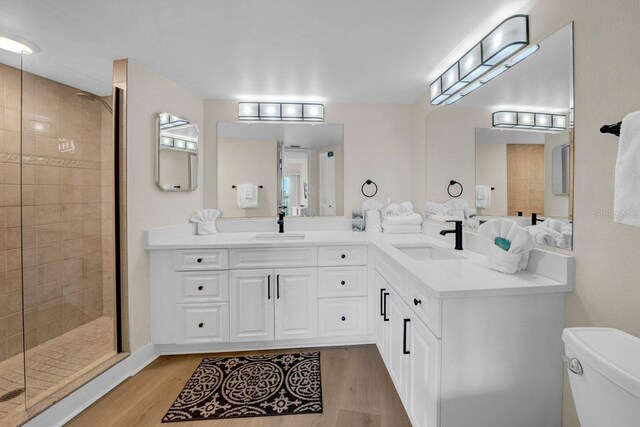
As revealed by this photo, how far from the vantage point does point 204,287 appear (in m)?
2.16

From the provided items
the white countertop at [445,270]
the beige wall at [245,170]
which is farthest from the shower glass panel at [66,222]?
the beige wall at [245,170]

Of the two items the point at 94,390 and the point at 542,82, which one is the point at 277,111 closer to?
the point at 542,82

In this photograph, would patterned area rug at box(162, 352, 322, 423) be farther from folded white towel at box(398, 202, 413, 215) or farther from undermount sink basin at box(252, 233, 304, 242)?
folded white towel at box(398, 202, 413, 215)

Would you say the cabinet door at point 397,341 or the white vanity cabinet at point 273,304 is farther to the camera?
the white vanity cabinet at point 273,304

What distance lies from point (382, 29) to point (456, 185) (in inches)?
45.8

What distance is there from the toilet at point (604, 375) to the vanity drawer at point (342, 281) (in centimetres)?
149

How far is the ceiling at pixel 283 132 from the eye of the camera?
2.77 metres

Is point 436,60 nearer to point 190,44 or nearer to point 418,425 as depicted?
point 190,44

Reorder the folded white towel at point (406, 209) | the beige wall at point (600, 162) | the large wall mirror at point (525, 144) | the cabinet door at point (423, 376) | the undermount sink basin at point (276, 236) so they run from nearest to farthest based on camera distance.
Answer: the beige wall at point (600, 162) → the cabinet door at point (423, 376) → the large wall mirror at point (525, 144) → the undermount sink basin at point (276, 236) → the folded white towel at point (406, 209)

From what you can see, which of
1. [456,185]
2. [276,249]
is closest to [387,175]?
[456,185]

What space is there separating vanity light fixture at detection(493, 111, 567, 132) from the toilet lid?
881mm

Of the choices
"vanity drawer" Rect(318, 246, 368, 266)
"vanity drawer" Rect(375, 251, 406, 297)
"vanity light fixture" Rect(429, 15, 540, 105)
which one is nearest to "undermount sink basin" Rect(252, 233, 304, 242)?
"vanity drawer" Rect(318, 246, 368, 266)

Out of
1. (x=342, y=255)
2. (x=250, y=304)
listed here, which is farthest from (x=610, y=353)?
(x=250, y=304)

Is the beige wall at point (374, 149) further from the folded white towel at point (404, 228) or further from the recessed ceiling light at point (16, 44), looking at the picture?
the recessed ceiling light at point (16, 44)
